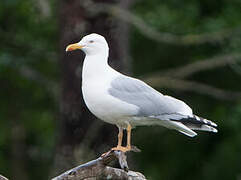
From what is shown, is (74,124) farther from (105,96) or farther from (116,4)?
(105,96)

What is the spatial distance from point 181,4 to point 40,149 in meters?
3.48

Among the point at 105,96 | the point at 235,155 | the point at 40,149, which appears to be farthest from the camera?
the point at 40,149

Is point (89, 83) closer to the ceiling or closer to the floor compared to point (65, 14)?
closer to the floor

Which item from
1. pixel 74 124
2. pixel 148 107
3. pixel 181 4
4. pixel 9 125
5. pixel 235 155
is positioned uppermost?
pixel 181 4

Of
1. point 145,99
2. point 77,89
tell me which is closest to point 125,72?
point 77,89

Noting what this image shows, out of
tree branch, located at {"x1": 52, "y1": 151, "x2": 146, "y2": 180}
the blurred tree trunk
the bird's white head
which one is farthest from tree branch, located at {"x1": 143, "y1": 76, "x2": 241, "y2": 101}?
tree branch, located at {"x1": 52, "y1": 151, "x2": 146, "y2": 180}

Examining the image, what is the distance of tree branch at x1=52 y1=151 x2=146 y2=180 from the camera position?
18.3 ft

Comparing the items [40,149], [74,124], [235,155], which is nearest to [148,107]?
[74,124]

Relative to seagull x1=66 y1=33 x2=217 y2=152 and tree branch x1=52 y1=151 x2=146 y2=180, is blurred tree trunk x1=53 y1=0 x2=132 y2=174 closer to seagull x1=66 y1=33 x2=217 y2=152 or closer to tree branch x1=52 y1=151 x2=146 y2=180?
seagull x1=66 y1=33 x2=217 y2=152

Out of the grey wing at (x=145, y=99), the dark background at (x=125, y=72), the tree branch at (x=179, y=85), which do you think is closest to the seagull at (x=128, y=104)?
the grey wing at (x=145, y=99)

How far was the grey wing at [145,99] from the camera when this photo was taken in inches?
239

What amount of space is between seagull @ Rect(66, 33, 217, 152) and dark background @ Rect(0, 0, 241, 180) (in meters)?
3.48

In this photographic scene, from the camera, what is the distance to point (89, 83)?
20.0ft

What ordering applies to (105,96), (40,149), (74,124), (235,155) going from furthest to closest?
(40,149), (235,155), (74,124), (105,96)
